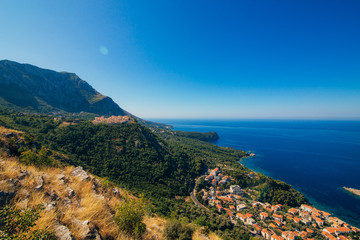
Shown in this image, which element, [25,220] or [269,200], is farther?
[269,200]

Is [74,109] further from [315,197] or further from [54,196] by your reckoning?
[315,197]

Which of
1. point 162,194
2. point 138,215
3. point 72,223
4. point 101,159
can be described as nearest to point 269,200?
point 162,194

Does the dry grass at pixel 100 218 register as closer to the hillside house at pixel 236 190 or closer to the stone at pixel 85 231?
the stone at pixel 85 231

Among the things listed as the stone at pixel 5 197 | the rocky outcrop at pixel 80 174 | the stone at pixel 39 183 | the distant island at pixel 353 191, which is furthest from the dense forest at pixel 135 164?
the stone at pixel 5 197

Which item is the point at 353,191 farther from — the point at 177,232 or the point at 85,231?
the point at 85,231

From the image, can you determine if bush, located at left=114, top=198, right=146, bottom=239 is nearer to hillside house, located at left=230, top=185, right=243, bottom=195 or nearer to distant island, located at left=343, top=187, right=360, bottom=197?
hillside house, located at left=230, top=185, right=243, bottom=195

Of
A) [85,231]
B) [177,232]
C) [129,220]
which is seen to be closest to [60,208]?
[85,231]

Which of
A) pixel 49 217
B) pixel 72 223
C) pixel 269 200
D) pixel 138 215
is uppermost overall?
pixel 49 217
